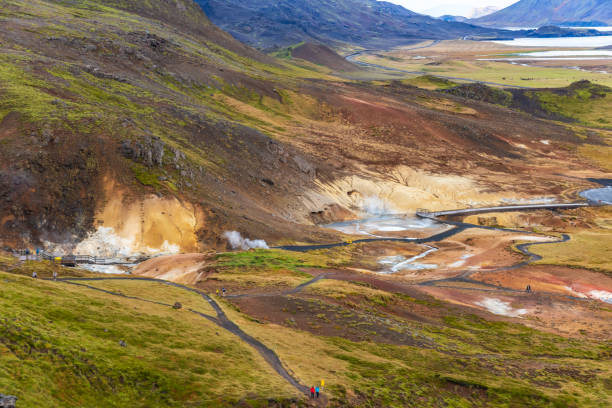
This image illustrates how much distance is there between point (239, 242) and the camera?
74.4 metres

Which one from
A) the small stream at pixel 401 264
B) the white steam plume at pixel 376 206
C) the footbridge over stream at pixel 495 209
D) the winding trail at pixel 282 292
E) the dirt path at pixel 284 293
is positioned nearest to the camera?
the winding trail at pixel 282 292

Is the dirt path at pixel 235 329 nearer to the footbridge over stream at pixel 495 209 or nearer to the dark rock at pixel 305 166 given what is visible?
the dark rock at pixel 305 166

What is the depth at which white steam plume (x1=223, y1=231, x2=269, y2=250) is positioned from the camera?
243ft

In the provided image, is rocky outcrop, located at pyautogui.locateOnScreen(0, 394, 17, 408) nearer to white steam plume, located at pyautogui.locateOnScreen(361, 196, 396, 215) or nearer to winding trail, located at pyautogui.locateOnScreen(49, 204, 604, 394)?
winding trail, located at pyautogui.locateOnScreen(49, 204, 604, 394)

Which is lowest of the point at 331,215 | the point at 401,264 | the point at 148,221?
the point at 401,264

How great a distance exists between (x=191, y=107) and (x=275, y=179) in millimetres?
26527

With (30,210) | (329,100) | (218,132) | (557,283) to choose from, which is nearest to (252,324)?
(30,210)

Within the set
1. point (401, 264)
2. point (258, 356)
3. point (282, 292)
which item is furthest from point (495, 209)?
point (258, 356)

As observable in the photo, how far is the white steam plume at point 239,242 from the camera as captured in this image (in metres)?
74.1

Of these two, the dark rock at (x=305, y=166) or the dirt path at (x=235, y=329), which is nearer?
the dirt path at (x=235, y=329)

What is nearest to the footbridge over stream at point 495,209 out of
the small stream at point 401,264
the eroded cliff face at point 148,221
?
the small stream at point 401,264

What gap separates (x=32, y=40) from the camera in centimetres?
11394

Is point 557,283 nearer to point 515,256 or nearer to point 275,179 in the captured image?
point 515,256

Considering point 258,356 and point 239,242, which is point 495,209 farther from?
point 258,356
